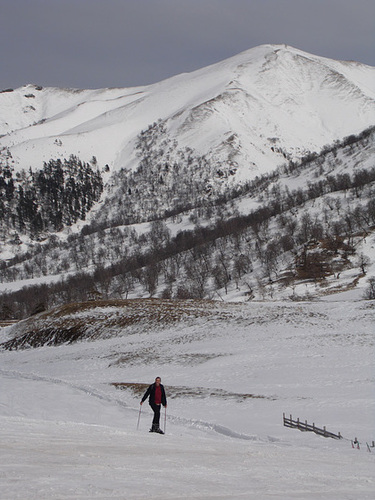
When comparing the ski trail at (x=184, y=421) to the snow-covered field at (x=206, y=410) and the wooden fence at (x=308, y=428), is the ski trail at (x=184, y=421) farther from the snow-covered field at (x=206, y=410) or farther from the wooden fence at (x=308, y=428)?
the wooden fence at (x=308, y=428)

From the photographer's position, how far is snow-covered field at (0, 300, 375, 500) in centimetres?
952

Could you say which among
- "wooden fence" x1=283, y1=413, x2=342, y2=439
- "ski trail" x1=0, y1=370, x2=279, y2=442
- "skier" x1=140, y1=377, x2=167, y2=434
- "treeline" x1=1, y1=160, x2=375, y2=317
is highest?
"treeline" x1=1, y1=160, x2=375, y2=317

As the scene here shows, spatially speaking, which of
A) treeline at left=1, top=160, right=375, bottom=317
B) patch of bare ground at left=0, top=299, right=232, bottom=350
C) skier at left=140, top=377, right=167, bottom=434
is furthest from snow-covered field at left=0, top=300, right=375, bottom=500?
treeline at left=1, top=160, right=375, bottom=317

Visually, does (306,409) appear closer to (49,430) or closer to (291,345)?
(49,430)

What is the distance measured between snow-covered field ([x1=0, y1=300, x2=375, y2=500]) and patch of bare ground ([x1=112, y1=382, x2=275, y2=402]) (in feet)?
0.52

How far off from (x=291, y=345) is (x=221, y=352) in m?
7.02

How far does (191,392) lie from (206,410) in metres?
5.46

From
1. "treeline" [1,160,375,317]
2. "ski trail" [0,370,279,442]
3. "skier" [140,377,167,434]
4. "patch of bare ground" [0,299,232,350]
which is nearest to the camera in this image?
"skier" [140,377,167,434]

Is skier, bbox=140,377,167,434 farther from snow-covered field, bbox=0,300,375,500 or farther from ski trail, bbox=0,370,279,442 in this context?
ski trail, bbox=0,370,279,442

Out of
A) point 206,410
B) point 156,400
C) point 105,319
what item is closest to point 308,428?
point 156,400

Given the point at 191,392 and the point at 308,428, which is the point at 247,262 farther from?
the point at 308,428

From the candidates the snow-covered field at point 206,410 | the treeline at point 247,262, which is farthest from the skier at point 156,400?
the treeline at point 247,262

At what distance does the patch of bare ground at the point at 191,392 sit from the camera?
3224 centimetres

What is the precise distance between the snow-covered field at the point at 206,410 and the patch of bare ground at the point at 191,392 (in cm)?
16
